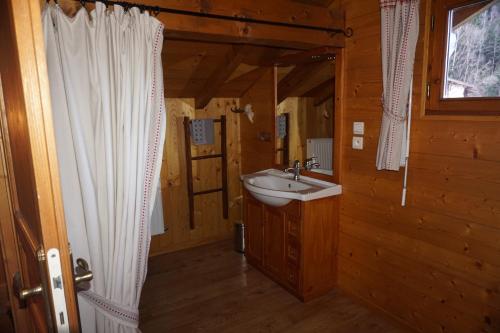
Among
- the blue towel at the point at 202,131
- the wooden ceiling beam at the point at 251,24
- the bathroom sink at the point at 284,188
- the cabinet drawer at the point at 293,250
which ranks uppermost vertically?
the wooden ceiling beam at the point at 251,24

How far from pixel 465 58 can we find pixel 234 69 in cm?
170

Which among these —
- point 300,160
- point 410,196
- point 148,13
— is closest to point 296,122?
point 300,160

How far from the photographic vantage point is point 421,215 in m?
2.05

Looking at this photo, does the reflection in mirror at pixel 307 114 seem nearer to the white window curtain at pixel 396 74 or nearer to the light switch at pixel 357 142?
the light switch at pixel 357 142

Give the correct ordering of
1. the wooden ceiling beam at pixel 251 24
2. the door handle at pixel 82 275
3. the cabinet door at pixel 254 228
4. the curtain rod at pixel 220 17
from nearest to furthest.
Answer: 1. the door handle at pixel 82 275
2. the curtain rod at pixel 220 17
3. the wooden ceiling beam at pixel 251 24
4. the cabinet door at pixel 254 228

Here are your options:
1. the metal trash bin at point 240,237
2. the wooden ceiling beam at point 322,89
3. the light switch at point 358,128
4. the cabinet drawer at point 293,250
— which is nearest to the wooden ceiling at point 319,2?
the wooden ceiling beam at point 322,89

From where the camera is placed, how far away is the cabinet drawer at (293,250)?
2.51 metres

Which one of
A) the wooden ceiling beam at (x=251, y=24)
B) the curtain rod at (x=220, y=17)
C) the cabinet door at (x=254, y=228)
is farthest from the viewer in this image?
the cabinet door at (x=254, y=228)

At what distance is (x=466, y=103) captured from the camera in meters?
1.79

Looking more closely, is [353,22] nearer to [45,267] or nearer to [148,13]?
[148,13]

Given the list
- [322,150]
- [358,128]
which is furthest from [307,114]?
[358,128]

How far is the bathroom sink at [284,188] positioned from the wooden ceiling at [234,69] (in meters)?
0.72

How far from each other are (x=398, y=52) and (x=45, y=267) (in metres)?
2.01

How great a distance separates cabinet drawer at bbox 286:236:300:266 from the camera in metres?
2.51
